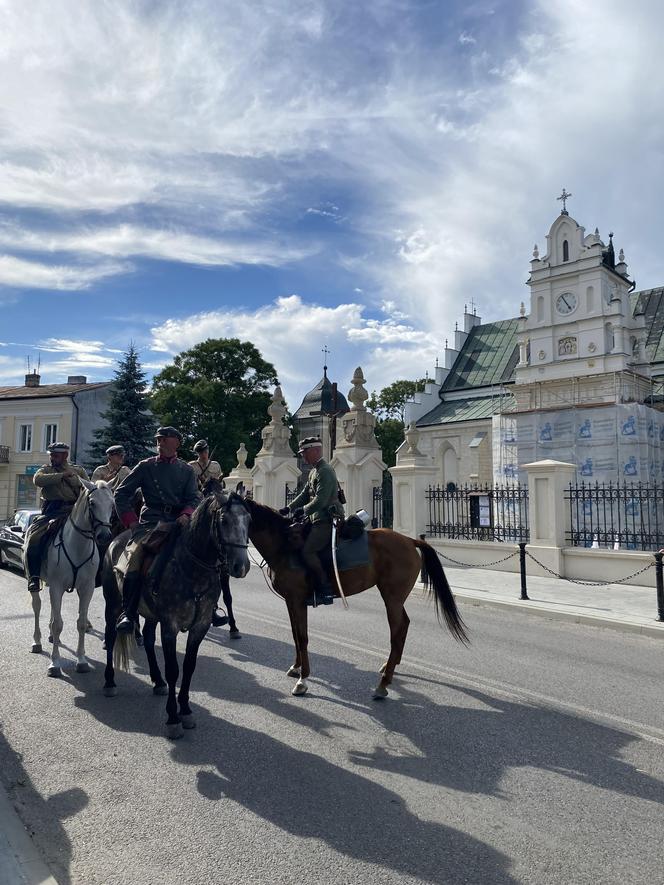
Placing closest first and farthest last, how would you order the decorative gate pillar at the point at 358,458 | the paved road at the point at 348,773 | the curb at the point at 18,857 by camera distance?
the curb at the point at 18,857
the paved road at the point at 348,773
the decorative gate pillar at the point at 358,458

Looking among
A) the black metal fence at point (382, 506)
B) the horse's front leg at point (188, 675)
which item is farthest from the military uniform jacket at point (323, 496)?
the black metal fence at point (382, 506)

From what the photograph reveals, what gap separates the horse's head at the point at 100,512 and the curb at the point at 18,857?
3441 millimetres

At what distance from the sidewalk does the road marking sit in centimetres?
421

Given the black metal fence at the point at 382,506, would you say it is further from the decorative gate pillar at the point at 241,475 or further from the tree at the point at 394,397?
the tree at the point at 394,397

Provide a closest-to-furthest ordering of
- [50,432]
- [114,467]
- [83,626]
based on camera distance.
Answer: [83,626] → [114,467] → [50,432]

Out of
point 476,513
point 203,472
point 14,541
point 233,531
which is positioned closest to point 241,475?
point 14,541

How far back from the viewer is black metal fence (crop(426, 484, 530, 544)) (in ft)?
51.5

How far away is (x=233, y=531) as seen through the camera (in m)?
4.79

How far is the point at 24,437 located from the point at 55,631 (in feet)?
123

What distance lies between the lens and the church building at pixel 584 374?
30.1 metres

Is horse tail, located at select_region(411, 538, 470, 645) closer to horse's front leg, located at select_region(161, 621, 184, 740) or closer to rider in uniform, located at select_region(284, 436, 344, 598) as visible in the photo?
rider in uniform, located at select_region(284, 436, 344, 598)

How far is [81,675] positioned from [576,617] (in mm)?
7711

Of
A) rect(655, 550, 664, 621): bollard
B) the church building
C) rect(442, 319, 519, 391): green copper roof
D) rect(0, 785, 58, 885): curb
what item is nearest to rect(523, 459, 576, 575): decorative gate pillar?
rect(655, 550, 664, 621): bollard

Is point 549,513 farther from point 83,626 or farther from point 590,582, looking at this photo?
point 83,626
